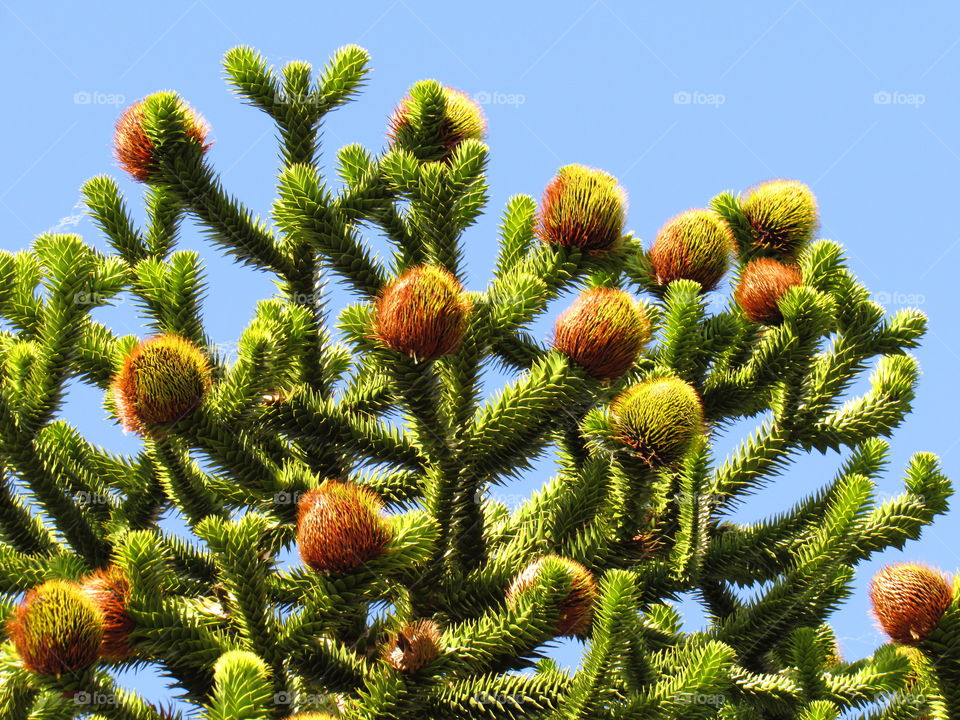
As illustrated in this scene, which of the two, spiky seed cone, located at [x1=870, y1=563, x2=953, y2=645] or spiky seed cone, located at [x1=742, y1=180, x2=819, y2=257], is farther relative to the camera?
spiky seed cone, located at [x1=742, y1=180, x2=819, y2=257]

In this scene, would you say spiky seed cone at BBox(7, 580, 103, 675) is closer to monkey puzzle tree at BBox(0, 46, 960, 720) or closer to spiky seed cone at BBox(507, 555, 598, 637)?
monkey puzzle tree at BBox(0, 46, 960, 720)

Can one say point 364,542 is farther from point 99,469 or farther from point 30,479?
point 99,469

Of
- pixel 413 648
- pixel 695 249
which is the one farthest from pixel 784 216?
pixel 413 648

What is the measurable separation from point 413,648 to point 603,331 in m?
1.29

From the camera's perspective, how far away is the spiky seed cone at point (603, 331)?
416 cm

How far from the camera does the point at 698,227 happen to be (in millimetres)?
5316

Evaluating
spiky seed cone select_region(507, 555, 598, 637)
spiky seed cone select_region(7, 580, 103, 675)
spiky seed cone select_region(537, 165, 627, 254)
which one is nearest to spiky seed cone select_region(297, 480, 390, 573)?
spiky seed cone select_region(507, 555, 598, 637)

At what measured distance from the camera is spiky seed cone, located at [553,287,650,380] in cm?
416

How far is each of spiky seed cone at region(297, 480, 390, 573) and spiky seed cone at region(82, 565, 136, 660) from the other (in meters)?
0.62

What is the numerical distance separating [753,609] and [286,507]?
1.91 metres

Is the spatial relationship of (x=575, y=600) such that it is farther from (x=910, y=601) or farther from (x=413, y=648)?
(x=910, y=601)

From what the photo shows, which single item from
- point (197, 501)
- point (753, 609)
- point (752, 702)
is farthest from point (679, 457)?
point (197, 501)

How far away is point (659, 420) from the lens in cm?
418

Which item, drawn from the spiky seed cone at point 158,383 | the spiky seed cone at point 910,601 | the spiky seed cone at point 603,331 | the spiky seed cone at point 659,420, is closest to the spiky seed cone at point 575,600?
the spiky seed cone at point 659,420
